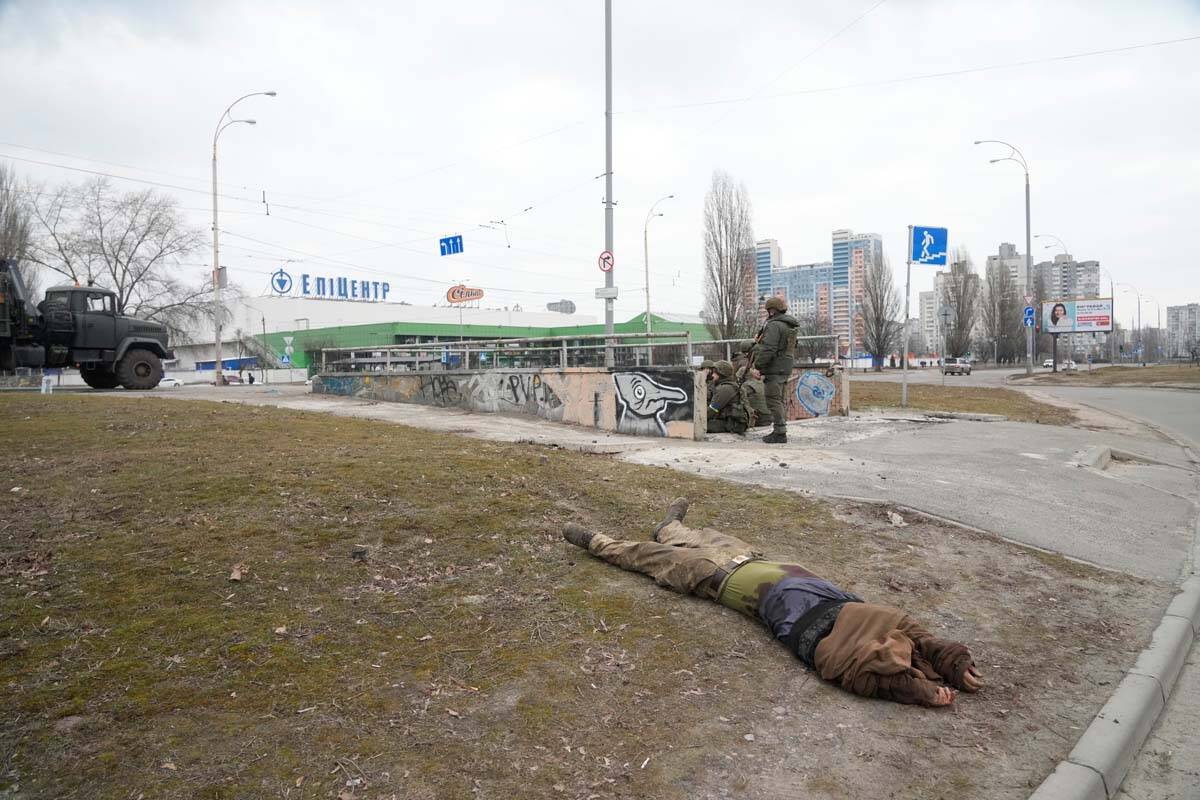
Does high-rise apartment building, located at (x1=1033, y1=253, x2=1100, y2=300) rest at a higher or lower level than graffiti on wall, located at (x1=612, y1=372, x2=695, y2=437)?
higher

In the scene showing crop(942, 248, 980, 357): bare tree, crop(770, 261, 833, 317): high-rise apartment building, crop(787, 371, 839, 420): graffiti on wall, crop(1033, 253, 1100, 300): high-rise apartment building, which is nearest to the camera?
crop(787, 371, 839, 420): graffiti on wall

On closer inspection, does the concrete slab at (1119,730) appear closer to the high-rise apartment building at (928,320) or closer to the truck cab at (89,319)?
the truck cab at (89,319)

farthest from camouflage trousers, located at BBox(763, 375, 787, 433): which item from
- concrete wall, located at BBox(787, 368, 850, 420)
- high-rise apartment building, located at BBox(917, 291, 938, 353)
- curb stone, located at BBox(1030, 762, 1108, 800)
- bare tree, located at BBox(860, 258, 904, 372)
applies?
high-rise apartment building, located at BBox(917, 291, 938, 353)

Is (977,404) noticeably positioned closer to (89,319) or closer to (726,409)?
(726,409)

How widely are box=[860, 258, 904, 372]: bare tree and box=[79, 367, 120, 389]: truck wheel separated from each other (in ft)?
160

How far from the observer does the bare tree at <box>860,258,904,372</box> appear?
55.3m

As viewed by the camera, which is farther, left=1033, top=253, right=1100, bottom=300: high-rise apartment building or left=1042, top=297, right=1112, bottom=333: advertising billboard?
left=1033, top=253, right=1100, bottom=300: high-rise apartment building

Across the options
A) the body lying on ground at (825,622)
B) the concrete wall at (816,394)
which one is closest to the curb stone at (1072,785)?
the body lying on ground at (825,622)

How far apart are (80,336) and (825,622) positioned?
20.0 m

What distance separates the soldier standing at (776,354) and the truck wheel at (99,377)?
1657 centimetres

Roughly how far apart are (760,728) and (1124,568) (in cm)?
412

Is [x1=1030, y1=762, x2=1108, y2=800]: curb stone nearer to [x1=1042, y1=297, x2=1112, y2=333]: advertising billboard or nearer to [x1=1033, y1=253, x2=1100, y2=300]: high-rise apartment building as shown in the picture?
[x1=1042, y1=297, x2=1112, y2=333]: advertising billboard

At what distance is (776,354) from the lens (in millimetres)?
11281

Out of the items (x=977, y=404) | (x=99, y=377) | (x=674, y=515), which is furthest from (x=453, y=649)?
(x=99, y=377)
